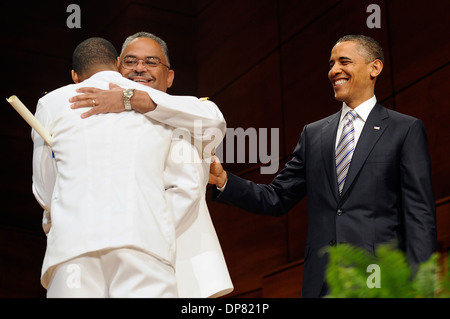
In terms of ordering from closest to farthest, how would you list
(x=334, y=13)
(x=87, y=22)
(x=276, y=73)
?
1. (x=334, y=13)
2. (x=276, y=73)
3. (x=87, y=22)

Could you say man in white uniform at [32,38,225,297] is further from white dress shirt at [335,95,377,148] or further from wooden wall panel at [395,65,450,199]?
wooden wall panel at [395,65,450,199]

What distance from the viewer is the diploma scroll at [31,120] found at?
2.23 meters

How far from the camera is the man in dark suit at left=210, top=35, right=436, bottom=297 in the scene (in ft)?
8.68

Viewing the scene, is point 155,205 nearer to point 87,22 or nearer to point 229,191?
point 229,191

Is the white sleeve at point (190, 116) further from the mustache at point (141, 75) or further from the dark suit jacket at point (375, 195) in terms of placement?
the dark suit jacket at point (375, 195)

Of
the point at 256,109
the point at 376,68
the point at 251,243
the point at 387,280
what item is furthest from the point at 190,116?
the point at 256,109

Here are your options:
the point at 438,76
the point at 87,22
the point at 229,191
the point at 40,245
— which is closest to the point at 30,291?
the point at 40,245

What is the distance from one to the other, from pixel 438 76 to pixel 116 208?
2.23m

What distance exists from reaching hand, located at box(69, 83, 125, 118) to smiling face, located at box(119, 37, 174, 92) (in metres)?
0.43

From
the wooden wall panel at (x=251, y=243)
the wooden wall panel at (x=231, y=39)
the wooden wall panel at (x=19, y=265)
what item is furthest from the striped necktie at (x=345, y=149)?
the wooden wall panel at (x=19, y=265)

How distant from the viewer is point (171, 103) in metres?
2.34

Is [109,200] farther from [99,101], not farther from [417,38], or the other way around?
[417,38]

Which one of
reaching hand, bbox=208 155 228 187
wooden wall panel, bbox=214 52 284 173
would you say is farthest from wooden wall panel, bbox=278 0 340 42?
reaching hand, bbox=208 155 228 187

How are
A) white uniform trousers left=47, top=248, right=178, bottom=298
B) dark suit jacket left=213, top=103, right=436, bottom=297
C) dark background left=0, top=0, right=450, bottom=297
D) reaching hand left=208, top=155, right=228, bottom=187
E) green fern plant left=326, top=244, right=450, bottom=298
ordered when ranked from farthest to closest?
dark background left=0, top=0, right=450, bottom=297 < reaching hand left=208, top=155, right=228, bottom=187 < dark suit jacket left=213, top=103, right=436, bottom=297 < white uniform trousers left=47, top=248, right=178, bottom=298 < green fern plant left=326, top=244, right=450, bottom=298
